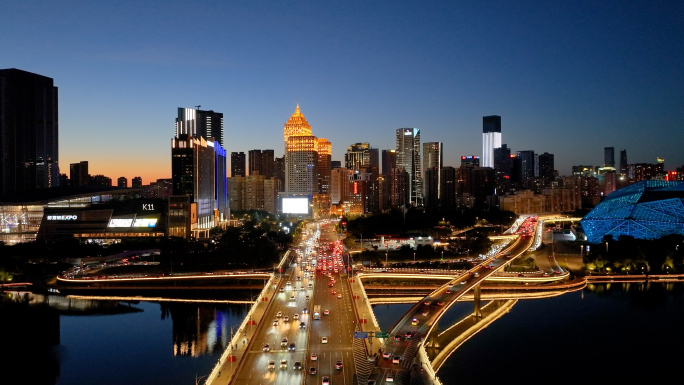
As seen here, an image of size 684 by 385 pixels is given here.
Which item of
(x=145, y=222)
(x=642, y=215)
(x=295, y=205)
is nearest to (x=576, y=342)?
(x=642, y=215)

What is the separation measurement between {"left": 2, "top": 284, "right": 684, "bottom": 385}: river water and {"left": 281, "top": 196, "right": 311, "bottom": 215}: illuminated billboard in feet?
142

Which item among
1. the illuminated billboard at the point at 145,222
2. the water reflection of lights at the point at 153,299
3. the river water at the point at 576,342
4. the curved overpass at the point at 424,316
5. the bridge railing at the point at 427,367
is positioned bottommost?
the river water at the point at 576,342

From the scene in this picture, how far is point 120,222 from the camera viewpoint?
46844mm

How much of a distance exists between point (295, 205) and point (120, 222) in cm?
2761

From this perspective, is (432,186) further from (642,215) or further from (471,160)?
(642,215)

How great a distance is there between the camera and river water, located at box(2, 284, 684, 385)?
1791 centimetres

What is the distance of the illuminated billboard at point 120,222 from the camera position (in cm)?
4678

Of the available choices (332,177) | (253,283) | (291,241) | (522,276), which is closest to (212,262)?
(253,283)

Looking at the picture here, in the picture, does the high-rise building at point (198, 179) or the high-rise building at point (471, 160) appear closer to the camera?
the high-rise building at point (198, 179)

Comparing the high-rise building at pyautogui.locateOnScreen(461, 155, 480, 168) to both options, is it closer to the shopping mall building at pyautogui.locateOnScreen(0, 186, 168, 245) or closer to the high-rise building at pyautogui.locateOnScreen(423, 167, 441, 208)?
the high-rise building at pyautogui.locateOnScreen(423, 167, 441, 208)

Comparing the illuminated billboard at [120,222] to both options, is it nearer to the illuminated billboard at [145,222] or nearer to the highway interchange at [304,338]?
the illuminated billboard at [145,222]

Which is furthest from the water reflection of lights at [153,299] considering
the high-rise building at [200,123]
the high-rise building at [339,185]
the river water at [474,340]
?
the high-rise building at [339,185]

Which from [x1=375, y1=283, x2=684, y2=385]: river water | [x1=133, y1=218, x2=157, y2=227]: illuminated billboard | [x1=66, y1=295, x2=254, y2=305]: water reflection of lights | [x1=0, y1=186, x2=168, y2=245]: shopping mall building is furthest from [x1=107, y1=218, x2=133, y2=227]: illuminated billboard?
[x1=375, y1=283, x2=684, y2=385]: river water

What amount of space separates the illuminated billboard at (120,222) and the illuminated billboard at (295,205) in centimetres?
2649
